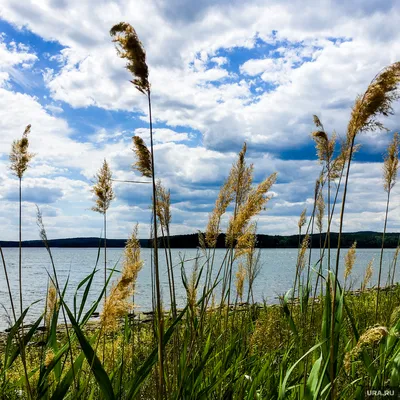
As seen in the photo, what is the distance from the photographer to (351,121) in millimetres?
2066

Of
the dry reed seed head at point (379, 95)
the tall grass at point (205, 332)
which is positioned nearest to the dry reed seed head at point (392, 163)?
the tall grass at point (205, 332)

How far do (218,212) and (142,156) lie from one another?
1222mm

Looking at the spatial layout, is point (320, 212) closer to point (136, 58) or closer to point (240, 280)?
point (240, 280)

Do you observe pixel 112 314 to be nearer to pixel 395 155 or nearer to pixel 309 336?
pixel 309 336

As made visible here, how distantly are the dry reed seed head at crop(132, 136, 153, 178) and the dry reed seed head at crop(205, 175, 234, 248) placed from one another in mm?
1088

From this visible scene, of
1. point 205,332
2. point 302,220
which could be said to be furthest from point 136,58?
point 302,220

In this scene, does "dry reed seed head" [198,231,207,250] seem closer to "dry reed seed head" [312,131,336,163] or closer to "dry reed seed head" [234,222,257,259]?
"dry reed seed head" [234,222,257,259]

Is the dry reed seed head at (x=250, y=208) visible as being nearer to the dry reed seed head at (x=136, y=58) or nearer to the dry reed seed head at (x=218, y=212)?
the dry reed seed head at (x=218, y=212)

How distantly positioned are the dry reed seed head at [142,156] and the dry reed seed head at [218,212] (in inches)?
42.9

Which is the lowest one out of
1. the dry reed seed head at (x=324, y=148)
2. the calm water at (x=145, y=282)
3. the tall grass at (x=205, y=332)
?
the calm water at (x=145, y=282)

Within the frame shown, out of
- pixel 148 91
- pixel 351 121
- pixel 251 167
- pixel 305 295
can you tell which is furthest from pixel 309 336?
pixel 148 91

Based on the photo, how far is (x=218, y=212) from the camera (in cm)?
299

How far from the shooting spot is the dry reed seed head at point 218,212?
114 inches

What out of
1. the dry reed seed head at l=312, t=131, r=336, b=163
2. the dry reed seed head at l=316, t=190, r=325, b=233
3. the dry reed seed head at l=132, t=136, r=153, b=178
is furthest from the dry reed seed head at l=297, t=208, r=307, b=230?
the dry reed seed head at l=132, t=136, r=153, b=178
